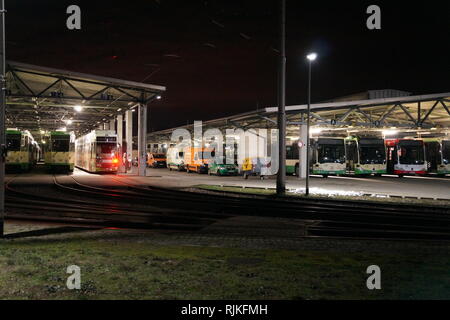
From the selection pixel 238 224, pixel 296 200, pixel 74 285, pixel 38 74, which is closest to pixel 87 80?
pixel 38 74

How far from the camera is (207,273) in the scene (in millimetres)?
6680

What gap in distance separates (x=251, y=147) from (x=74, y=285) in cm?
3272

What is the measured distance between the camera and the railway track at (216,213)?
11719 mm

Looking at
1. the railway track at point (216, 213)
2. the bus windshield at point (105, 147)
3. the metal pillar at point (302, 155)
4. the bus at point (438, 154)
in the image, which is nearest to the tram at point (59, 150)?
the bus windshield at point (105, 147)

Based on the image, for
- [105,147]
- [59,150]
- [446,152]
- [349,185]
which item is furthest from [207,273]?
[446,152]

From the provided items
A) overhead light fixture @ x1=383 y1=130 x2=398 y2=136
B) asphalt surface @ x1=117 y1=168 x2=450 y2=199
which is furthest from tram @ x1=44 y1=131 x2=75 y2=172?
overhead light fixture @ x1=383 y1=130 x2=398 y2=136

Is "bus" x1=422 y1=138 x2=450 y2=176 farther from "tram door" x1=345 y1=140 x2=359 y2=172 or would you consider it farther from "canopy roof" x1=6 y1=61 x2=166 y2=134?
"canopy roof" x1=6 y1=61 x2=166 y2=134

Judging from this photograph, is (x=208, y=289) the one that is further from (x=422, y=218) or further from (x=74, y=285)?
(x=422, y=218)

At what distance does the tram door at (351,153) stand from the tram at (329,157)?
1.89 feet

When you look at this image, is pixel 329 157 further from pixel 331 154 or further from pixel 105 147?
pixel 105 147

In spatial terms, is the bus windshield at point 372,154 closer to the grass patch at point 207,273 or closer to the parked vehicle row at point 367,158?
the parked vehicle row at point 367,158

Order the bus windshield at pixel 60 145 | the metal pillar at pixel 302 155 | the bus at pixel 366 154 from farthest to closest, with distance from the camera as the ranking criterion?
the bus windshield at pixel 60 145, the bus at pixel 366 154, the metal pillar at pixel 302 155

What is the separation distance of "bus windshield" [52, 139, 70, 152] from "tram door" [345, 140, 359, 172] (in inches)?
926

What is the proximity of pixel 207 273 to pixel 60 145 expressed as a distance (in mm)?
33401
